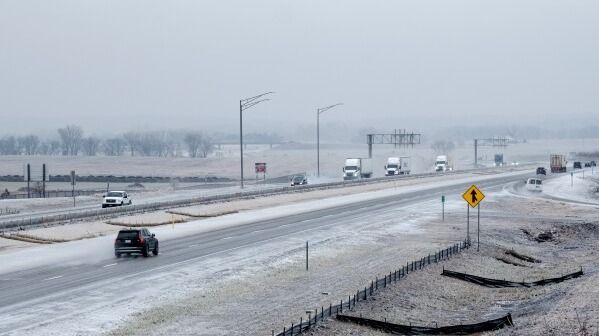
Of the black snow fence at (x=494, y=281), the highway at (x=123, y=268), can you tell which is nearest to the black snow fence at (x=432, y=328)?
the black snow fence at (x=494, y=281)

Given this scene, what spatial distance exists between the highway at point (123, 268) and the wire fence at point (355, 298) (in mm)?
Result: 7901

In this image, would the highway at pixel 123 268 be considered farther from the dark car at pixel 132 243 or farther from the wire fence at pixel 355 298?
the wire fence at pixel 355 298

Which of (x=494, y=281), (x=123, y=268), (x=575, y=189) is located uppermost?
(x=575, y=189)

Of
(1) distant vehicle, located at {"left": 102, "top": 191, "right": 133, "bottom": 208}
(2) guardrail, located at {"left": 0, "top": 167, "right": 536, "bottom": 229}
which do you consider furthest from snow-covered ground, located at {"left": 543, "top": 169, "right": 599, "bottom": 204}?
(1) distant vehicle, located at {"left": 102, "top": 191, "right": 133, "bottom": 208}

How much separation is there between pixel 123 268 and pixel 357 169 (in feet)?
326

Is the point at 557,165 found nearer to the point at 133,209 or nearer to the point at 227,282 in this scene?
the point at 133,209

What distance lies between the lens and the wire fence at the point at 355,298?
24439mm

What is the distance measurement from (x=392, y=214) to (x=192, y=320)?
4402 cm

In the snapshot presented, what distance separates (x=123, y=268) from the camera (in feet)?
124

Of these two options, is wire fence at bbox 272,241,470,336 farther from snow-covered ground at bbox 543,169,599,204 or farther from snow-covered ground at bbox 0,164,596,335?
snow-covered ground at bbox 543,169,599,204

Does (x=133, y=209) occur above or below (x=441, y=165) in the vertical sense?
below

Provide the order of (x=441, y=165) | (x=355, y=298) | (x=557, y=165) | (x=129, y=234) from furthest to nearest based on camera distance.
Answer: (x=441, y=165) < (x=557, y=165) < (x=129, y=234) < (x=355, y=298)

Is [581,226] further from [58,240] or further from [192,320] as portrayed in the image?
[192,320]

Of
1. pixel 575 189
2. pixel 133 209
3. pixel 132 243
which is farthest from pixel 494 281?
pixel 575 189
